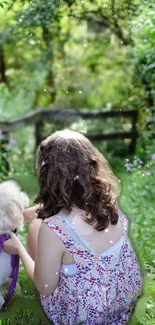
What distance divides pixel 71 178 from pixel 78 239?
21 centimetres

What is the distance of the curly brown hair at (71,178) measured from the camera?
2.13 metres

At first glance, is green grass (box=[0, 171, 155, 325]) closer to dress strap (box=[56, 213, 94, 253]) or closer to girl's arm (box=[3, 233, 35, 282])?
girl's arm (box=[3, 233, 35, 282])

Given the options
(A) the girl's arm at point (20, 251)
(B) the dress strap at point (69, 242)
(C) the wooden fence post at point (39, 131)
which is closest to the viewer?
(B) the dress strap at point (69, 242)

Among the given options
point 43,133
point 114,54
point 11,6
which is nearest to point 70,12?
point 11,6

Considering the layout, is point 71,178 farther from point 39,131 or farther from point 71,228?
point 39,131

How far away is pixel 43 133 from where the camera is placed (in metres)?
5.93

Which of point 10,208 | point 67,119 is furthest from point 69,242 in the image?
point 67,119

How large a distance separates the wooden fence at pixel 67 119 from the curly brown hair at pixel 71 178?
111 inches

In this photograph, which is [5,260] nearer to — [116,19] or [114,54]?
[116,19]

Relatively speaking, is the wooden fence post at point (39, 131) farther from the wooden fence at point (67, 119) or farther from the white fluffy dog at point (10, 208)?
the white fluffy dog at point (10, 208)

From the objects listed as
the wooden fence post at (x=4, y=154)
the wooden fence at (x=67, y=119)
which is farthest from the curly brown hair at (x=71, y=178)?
the wooden fence at (x=67, y=119)

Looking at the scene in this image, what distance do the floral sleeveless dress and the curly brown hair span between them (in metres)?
0.07

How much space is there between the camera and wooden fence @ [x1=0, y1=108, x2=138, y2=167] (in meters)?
5.19

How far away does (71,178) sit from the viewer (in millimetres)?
2137
